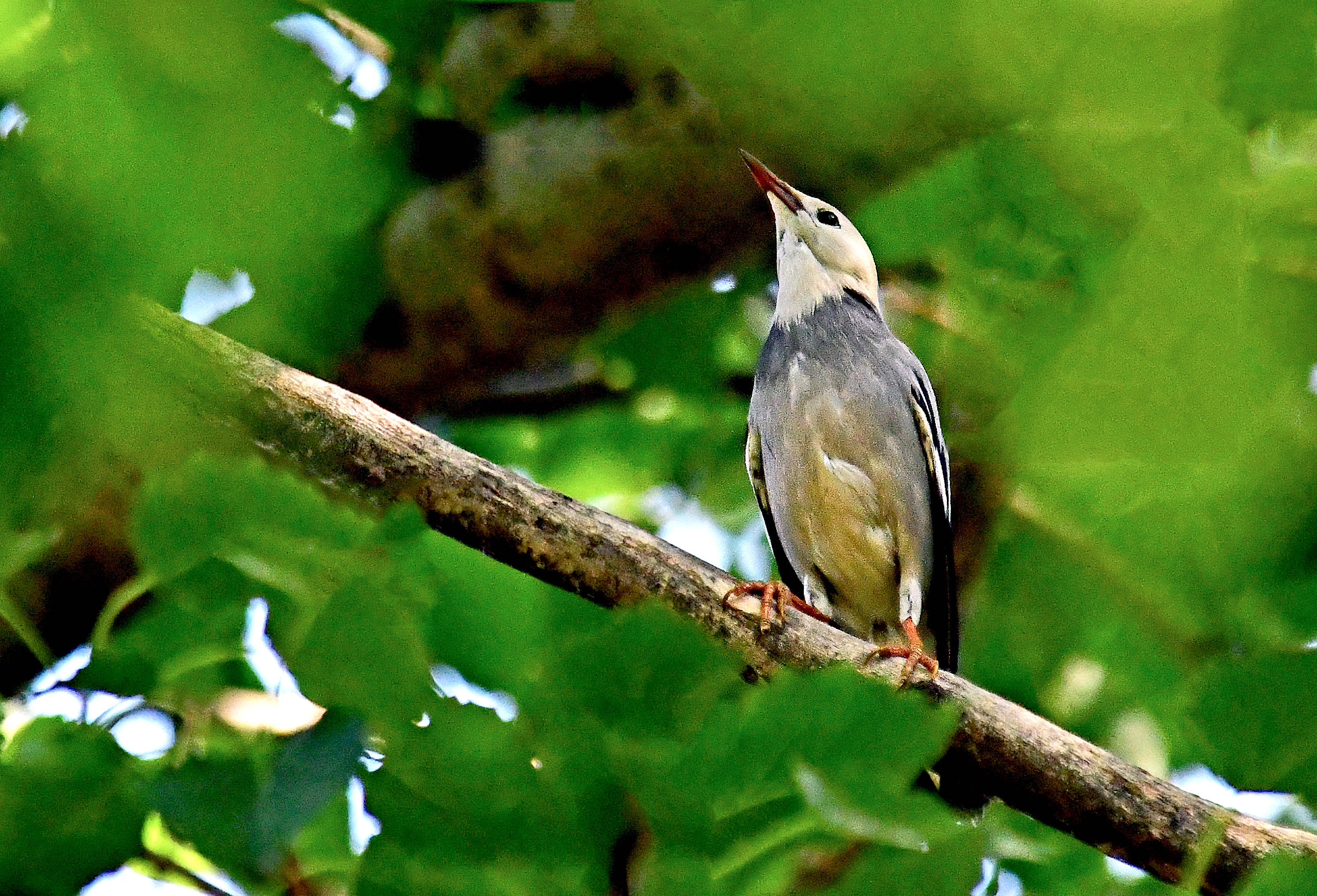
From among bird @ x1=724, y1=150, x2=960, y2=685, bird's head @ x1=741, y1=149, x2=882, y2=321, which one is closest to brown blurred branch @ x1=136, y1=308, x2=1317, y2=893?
bird @ x1=724, y1=150, x2=960, y2=685

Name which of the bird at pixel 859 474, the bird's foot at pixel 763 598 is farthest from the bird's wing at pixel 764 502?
the bird's foot at pixel 763 598

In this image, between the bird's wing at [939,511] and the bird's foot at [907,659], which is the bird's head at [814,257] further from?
the bird's foot at [907,659]

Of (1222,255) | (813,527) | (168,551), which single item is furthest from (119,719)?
(813,527)

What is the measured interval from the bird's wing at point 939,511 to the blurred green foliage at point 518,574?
288 cm

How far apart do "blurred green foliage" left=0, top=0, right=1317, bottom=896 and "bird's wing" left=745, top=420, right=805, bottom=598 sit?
3.25m

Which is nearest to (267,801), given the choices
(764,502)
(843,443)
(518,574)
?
(518,574)

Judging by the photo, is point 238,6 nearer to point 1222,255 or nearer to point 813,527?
point 1222,255

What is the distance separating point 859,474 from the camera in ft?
18.7

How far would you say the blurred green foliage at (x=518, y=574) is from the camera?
3.47 ft

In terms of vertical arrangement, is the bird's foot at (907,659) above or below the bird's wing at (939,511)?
below

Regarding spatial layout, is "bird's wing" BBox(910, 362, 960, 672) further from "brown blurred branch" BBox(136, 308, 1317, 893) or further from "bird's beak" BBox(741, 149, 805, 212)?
"brown blurred branch" BBox(136, 308, 1317, 893)

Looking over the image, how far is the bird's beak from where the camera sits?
5156mm

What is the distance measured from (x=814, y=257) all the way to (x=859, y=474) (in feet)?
4.57

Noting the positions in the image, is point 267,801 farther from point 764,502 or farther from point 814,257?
point 814,257
